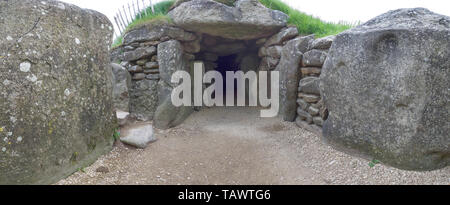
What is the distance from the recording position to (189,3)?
463cm

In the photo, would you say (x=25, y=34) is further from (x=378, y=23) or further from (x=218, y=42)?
(x=218, y=42)

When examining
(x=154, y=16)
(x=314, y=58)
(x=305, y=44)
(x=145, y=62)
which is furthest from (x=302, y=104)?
(x=154, y=16)

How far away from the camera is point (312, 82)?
4.05 m

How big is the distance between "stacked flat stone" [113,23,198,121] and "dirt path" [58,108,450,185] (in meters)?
0.82

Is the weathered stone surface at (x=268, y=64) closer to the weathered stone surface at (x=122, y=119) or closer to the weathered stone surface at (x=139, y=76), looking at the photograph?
the weathered stone surface at (x=139, y=76)

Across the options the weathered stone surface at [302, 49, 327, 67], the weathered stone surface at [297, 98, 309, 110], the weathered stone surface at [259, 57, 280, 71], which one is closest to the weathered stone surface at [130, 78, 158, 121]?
the weathered stone surface at [259, 57, 280, 71]

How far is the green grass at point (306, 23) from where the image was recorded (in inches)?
194

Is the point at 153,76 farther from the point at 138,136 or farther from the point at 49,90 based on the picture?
the point at 49,90

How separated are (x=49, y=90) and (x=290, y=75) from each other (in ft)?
11.7

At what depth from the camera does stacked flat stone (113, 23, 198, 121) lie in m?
4.81

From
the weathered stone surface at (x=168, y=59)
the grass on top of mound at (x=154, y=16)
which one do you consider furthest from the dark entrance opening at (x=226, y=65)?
the weathered stone surface at (x=168, y=59)

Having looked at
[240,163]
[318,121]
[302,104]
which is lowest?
[240,163]

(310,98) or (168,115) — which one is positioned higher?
(310,98)

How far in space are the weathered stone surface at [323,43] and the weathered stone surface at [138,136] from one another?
298 cm
